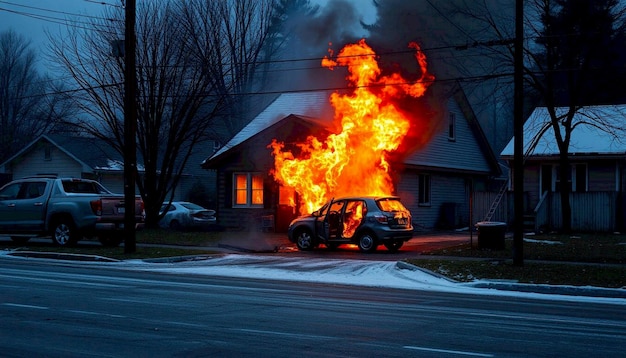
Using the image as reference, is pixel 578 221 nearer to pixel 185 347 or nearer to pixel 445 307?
pixel 445 307

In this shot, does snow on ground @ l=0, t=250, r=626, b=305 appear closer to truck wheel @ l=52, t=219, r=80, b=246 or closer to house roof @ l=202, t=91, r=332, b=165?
truck wheel @ l=52, t=219, r=80, b=246

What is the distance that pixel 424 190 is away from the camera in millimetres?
35312

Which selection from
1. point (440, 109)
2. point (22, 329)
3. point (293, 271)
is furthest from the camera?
point (440, 109)

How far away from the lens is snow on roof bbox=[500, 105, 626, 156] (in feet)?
105

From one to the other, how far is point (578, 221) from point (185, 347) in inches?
1007

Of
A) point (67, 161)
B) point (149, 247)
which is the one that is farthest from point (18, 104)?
point (149, 247)

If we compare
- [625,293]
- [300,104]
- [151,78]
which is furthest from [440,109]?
[625,293]

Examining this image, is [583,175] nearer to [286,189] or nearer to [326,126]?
[326,126]

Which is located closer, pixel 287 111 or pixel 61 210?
pixel 61 210

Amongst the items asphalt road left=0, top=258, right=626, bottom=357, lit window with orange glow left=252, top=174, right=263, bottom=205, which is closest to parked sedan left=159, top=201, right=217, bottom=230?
lit window with orange glow left=252, top=174, right=263, bottom=205

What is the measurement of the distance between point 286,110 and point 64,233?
47.8ft

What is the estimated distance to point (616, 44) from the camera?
31.8 metres

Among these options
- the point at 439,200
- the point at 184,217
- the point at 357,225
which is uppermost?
the point at 439,200

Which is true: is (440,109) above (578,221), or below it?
above
